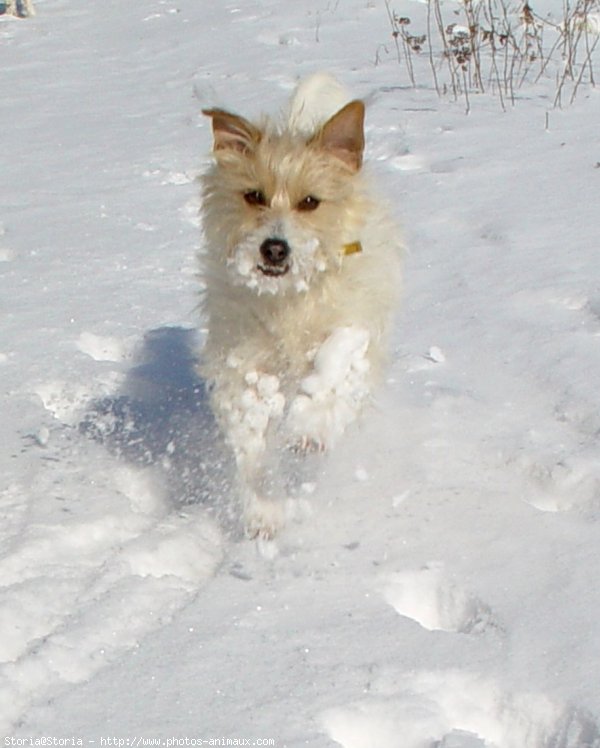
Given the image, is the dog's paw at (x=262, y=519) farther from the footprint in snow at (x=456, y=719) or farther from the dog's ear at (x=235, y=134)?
the dog's ear at (x=235, y=134)

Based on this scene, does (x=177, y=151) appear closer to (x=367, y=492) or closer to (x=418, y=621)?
(x=367, y=492)

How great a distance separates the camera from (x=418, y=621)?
2.90 m

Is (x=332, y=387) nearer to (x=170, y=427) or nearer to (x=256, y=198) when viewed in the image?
(x=256, y=198)

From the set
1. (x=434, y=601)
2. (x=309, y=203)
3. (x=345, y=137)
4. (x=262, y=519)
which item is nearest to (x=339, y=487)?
(x=262, y=519)

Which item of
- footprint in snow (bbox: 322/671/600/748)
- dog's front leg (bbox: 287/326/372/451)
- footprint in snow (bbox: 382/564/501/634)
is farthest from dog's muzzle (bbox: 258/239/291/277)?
footprint in snow (bbox: 322/671/600/748)

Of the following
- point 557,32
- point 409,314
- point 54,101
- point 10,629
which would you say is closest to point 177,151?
point 54,101

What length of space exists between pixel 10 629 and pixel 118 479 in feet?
3.41

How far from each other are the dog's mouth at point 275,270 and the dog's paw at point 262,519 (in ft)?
2.34

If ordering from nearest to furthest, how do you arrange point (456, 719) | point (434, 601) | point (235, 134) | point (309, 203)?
1. point (456, 719)
2. point (434, 601)
3. point (309, 203)
4. point (235, 134)

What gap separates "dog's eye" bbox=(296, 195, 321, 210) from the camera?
3.38 meters

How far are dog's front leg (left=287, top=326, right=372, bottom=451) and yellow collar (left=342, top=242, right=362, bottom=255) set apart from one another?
0.24 metres

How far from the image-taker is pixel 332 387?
347 centimetres

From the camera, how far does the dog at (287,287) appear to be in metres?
3.34

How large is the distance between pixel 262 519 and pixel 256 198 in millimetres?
1007
